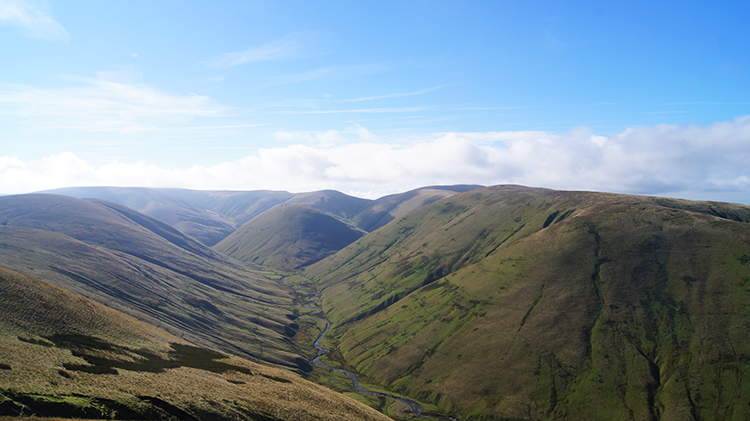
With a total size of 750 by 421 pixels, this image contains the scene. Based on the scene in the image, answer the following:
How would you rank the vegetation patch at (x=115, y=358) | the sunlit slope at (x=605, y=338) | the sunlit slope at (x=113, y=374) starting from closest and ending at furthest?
the sunlit slope at (x=113, y=374)
the vegetation patch at (x=115, y=358)
the sunlit slope at (x=605, y=338)

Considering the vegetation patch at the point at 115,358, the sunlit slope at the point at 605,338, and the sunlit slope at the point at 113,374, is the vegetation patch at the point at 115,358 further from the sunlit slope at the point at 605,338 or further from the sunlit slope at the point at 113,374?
the sunlit slope at the point at 605,338

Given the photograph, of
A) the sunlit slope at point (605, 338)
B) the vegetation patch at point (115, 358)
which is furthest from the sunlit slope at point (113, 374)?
the sunlit slope at point (605, 338)

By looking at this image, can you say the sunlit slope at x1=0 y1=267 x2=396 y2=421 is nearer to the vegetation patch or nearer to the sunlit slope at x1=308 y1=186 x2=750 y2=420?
the vegetation patch

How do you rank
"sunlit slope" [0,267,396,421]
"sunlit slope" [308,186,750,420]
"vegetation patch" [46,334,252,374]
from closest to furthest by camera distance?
"sunlit slope" [0,267,396,421] < "vegetation patch" [46,334,252,374] < "sunlit slope" [308,186,750,420]

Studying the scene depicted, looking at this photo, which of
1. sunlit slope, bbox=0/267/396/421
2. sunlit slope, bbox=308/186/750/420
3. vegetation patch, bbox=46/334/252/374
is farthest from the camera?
sunlit slope, bbox=308/186/750/420

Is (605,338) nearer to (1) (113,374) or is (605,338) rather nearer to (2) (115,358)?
(1) (113,374)

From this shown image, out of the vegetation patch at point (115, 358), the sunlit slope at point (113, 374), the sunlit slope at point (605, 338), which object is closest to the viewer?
the sunlit slope at point (113, 374)

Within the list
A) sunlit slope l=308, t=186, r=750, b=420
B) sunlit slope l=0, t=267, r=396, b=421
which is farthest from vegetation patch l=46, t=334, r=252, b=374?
sunlit slope l=308, t=186, r=750, b=420

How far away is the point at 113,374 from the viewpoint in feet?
191

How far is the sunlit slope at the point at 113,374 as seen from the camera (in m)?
47.2

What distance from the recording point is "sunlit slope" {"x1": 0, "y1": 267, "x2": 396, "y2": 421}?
155 feet

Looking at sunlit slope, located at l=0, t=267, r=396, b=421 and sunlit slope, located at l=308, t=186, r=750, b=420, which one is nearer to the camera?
sunlit slope, located at l=0, t=267, r=396, b=421

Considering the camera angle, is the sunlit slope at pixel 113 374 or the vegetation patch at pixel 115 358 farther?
the vegetation patch at pixel 115 358

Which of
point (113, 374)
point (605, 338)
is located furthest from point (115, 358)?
point (605, 338)
